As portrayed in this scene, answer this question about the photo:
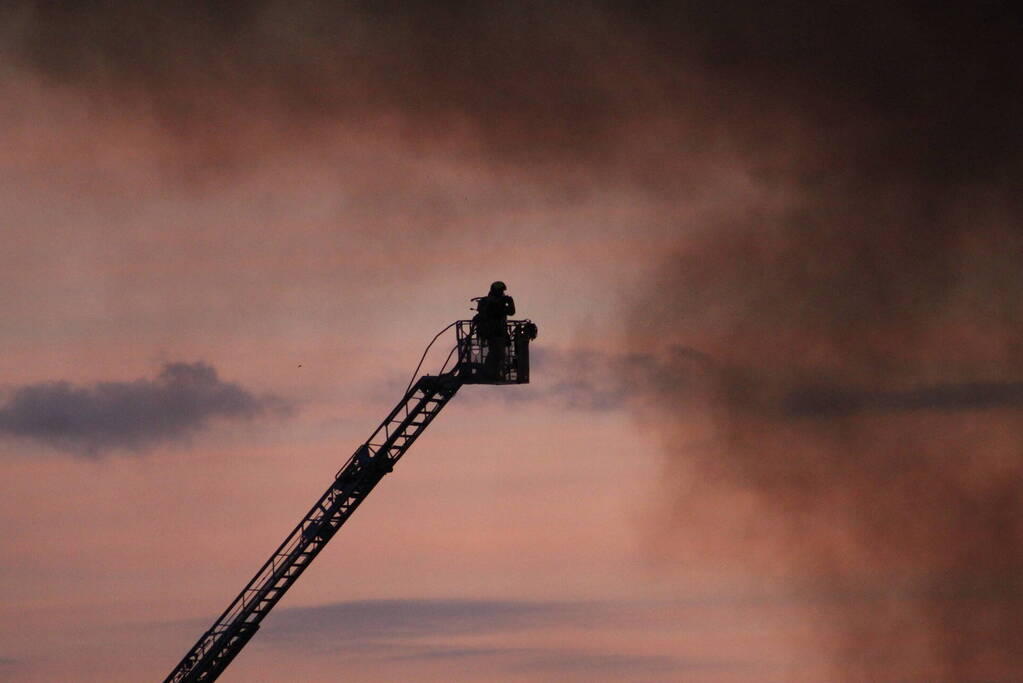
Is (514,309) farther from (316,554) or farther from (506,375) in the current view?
(316,554)

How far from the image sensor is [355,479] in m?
94.2

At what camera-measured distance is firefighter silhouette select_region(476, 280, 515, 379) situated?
91.3m

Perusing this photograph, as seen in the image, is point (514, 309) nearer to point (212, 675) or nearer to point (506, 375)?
point (506, 375)

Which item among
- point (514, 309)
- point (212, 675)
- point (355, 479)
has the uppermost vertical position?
point (514, 309)

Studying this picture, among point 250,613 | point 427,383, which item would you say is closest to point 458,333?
point 427,383

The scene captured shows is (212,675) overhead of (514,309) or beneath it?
beneath

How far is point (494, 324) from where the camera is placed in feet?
301

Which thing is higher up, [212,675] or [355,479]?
[355,479]

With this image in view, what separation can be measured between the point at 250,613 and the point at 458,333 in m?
17.0

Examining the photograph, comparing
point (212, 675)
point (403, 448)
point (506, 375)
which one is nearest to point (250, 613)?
point (212, 675)

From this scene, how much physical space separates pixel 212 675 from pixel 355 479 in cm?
1238

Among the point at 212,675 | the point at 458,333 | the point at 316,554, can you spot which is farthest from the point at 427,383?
the point at 212,675

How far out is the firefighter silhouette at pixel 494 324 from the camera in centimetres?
9131

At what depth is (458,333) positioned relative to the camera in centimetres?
9238
